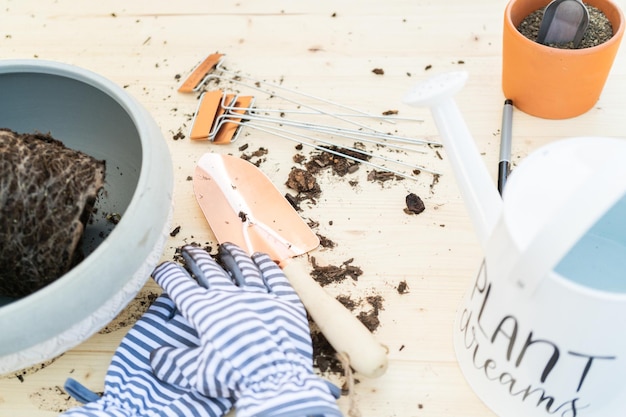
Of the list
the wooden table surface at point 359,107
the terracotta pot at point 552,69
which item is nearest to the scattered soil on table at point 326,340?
the wooden table surface at point 359,107

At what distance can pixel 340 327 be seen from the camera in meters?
0.45

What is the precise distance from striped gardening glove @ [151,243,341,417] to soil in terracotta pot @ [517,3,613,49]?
1.12ft

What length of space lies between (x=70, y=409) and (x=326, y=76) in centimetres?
43

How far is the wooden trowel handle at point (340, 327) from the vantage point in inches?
17.0

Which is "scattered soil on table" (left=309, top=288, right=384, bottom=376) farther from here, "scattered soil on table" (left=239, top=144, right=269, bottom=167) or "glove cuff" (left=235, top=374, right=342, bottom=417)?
"scattered soil on table" (left=239, top=144, right=269, bottom=167)

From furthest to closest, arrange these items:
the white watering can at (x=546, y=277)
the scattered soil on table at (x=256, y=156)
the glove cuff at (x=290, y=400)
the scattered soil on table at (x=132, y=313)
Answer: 1. the scattered soil on table at (x=256, y=156)
2. the scattered soil on table at (x=132, y=313)
3. the glove cuff at (x=290, y=400)
4. the white watering can at (x=546, y=277)

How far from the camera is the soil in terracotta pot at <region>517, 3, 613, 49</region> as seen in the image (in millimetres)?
570

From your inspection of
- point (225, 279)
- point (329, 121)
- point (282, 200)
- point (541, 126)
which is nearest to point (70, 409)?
point (225, 279)

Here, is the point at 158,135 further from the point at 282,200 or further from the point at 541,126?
the point at 541,126

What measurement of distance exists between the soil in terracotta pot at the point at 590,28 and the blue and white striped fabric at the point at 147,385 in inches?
16.4

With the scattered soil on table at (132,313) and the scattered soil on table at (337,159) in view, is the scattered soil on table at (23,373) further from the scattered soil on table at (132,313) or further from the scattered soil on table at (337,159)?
the scattered soil on table at (337,159)

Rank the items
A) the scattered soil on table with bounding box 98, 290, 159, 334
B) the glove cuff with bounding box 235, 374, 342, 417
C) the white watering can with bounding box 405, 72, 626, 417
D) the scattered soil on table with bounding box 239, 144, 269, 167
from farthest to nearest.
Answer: the scattered soil on table with bounding box 239, 144, 269, 167, the scattered soil on table with bounding box 98, 290, 159, 334, the glove cuff with bounding box 235, 374, 342, 417, the white watering can with bounding box 405, 72, 626, 417

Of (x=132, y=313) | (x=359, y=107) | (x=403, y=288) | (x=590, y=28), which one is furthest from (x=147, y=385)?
(x=590, y=28)

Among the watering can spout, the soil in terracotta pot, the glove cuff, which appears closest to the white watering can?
the watering can spout
